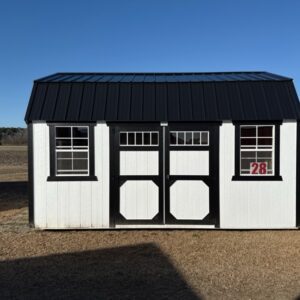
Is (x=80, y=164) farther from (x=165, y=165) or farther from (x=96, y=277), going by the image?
(x=96, y=277)

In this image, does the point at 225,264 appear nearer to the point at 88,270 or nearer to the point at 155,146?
the point at 88,270

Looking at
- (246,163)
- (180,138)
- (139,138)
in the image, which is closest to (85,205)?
(139,138)

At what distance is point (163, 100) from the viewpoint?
10102 millimetres

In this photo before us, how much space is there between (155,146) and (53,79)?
10.2ft

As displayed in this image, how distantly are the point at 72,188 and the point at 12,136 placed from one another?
277 feet

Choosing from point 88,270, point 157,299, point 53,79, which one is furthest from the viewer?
point 53,79

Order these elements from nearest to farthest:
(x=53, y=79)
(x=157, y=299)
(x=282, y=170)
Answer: (x=157, y=299), (x=282, y=170), (x=53, y=79)

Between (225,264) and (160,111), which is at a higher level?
(160,111)

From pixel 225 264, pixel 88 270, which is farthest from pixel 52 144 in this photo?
pixel 225 264

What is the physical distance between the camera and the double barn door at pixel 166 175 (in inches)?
385

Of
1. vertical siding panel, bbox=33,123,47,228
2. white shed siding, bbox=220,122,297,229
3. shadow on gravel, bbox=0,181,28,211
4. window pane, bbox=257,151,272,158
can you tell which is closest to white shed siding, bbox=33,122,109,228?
vertical siding panel, bbox=33,123,47,228

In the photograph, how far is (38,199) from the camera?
987 centimetres

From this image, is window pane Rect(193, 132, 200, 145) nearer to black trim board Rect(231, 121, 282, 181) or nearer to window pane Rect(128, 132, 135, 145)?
black trim board Rect(231, 121, 282, 181)

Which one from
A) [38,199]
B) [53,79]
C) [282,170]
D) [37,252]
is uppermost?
[53,79]
